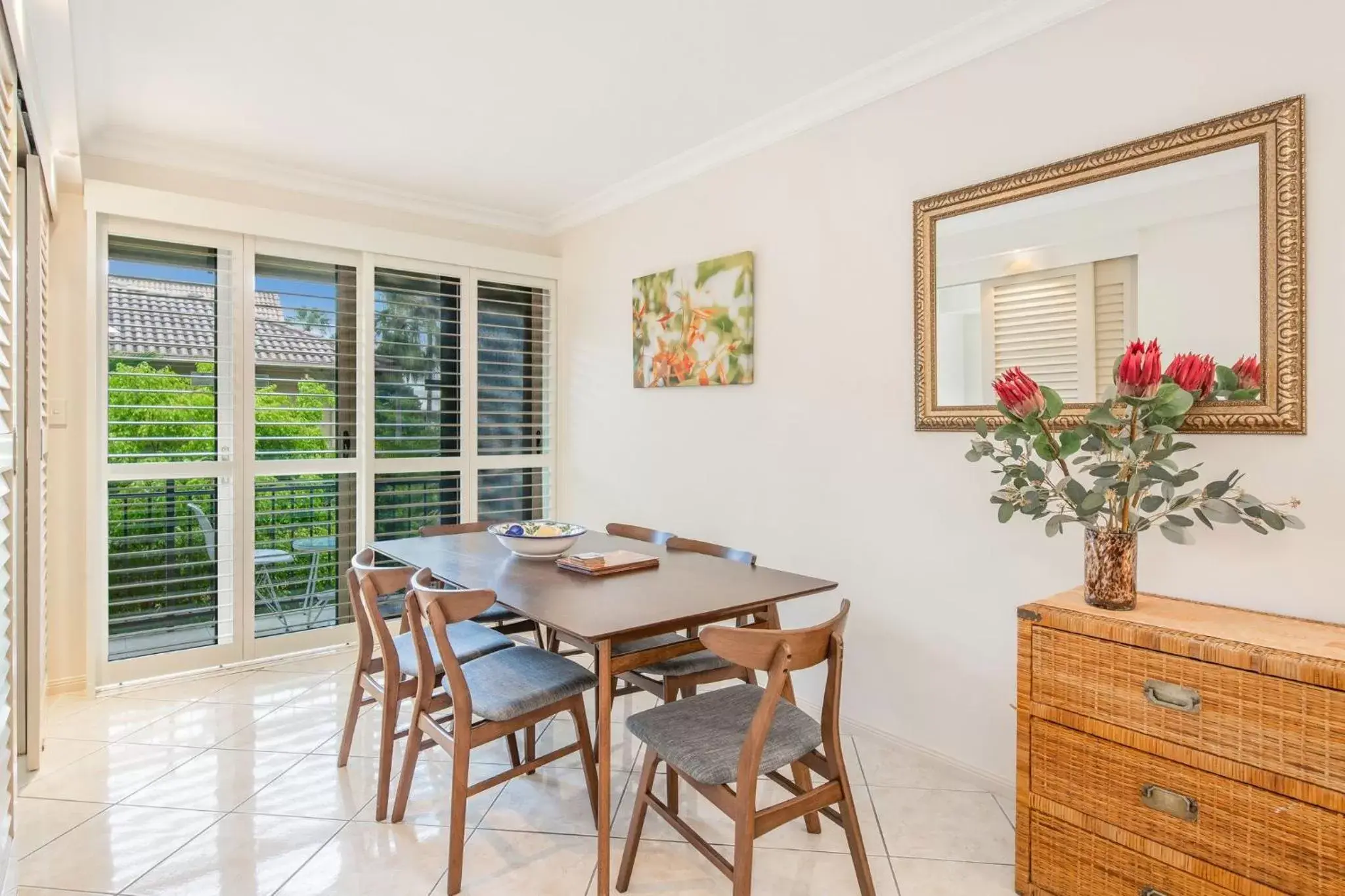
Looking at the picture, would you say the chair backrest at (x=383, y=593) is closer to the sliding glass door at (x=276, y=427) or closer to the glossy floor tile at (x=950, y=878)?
the glossy floor tile at (x=950, y=878)

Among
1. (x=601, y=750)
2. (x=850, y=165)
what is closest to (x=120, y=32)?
(x=850, y=165)

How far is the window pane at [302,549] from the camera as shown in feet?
11.7

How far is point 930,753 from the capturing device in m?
2.54

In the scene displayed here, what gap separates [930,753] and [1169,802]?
105 cm

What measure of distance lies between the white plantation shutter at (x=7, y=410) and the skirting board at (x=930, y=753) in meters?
2.52

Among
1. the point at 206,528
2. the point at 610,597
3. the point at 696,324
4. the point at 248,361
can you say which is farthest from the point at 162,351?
the point at 610,597

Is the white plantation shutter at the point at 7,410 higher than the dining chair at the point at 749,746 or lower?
higher

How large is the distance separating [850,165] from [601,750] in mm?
2251

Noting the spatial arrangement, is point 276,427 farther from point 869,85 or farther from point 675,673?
point 869,85

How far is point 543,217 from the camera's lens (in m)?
4.40

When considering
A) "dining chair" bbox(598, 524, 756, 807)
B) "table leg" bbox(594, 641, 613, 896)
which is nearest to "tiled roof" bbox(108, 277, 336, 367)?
"dining chair" bbox(598, 524, 756, 807)

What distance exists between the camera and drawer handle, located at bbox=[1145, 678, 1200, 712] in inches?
59.4

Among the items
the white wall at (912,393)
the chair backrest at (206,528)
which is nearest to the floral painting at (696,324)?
the white wall at (912,393)

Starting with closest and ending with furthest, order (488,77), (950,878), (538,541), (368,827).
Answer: (950,878) → (368,827) → (538,541) → (488,77)
